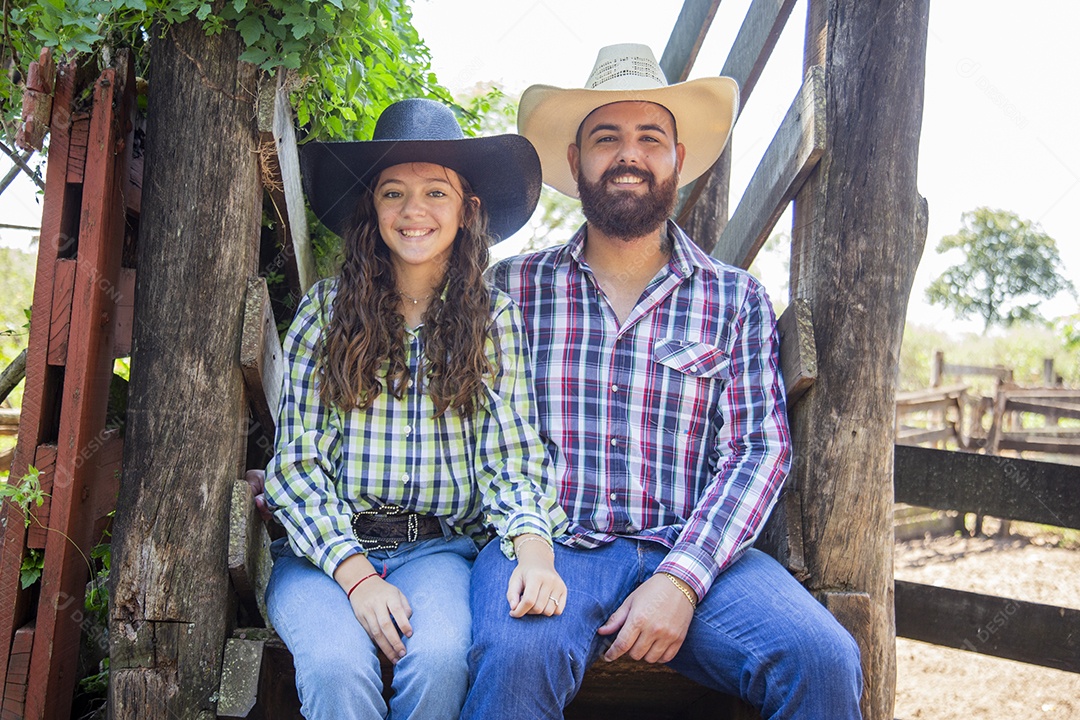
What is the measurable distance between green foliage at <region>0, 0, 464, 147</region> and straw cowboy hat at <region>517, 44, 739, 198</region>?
0.59 meters

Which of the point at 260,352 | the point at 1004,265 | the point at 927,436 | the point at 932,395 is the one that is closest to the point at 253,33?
the point at 260,352

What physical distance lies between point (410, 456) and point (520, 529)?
1.26ft

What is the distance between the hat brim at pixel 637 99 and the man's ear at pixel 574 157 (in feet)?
0.08

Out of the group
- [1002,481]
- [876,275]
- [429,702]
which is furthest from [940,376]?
[429,702]

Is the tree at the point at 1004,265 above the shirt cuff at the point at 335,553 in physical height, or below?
above

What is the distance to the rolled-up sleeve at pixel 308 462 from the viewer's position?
2180mm

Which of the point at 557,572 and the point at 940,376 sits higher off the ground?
the point at 940,376

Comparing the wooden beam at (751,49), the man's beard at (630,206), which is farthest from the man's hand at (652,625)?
the wooden beam at (751,49)

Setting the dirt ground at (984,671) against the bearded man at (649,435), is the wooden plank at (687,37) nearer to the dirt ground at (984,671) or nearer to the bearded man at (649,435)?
the bearded man at (649,435)

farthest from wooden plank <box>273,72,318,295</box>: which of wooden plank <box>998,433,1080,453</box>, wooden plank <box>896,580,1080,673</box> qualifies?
wooden plank <box>998,433,1080,453</box>

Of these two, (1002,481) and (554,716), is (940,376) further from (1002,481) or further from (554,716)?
(554,716)

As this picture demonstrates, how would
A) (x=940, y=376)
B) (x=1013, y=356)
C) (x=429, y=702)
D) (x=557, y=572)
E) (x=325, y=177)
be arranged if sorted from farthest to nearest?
(x=1013, y=356) → (x=940, y=376) → (x=325, y=177) → (x=557, y=572) → (x=429, y=702)

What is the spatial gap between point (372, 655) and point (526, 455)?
68cm

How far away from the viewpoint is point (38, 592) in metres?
2.40
